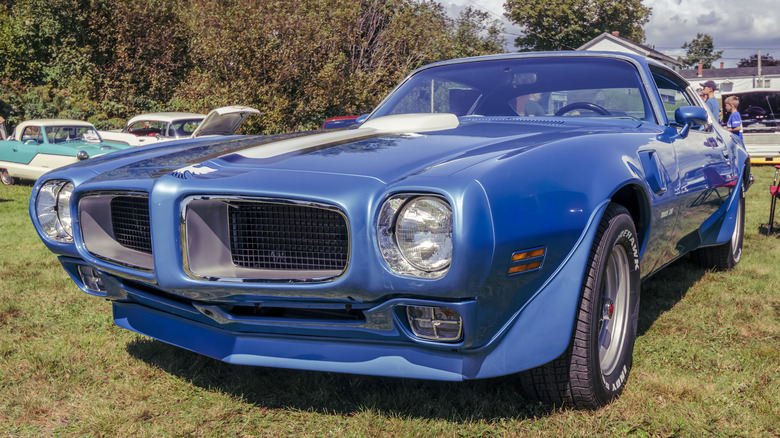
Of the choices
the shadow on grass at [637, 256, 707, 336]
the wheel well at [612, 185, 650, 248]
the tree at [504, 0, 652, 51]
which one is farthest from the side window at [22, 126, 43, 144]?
the tree at [504, 0, 652, 51]

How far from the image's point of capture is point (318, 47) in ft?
49.9

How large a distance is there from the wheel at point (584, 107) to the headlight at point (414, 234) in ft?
5.74

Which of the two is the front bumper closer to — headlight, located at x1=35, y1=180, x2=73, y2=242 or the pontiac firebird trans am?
the pontiac firebird trans am

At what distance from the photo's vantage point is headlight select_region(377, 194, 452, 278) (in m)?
1.84

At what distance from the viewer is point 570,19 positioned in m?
46.0

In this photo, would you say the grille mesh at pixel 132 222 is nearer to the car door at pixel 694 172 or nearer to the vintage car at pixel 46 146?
the car door at pixel 694 172

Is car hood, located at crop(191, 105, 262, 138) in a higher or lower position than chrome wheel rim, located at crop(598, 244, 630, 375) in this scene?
higher

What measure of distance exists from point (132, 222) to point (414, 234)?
48.4 inches

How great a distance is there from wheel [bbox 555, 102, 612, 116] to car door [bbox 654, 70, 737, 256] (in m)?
A: 0.35

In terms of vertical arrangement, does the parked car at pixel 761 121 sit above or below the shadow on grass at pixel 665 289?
above

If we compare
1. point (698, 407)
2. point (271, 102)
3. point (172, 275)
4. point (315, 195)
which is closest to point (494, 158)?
point (315, 195)

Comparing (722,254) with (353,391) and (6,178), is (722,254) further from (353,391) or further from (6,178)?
(6,178)

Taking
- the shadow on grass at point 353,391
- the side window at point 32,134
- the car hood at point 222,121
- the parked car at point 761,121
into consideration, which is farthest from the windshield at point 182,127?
the parked car at point 761,121

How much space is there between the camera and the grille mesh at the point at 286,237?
2.00m
